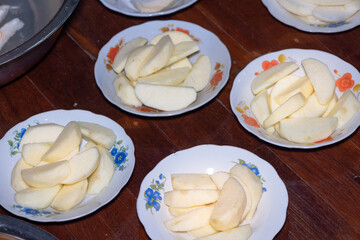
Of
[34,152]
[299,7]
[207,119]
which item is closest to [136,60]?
[207,119]

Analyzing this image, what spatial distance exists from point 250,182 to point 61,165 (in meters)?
0.34

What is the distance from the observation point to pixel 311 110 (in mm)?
1147

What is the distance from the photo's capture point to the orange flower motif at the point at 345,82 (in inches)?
47.4

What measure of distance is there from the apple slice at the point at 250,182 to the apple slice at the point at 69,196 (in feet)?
0.90

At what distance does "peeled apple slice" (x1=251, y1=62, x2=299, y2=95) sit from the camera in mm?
1193

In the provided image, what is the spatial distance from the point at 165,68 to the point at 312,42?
0.35 meters

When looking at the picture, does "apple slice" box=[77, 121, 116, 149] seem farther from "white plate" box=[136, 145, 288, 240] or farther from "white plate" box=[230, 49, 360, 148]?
"white plate" box=[230, 49, 360, 148]

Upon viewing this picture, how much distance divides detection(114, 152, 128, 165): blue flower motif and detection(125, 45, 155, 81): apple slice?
20 cm

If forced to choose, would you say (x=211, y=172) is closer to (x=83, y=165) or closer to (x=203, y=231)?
(x=203, y=231)

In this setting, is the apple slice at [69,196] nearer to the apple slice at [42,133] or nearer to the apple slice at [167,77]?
the apple slice at [42,133]

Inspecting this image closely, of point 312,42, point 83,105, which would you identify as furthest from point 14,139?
point 312,42

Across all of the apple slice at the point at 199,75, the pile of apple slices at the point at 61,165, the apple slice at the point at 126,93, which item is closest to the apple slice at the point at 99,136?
the pile of apple slices at the point at 61,165

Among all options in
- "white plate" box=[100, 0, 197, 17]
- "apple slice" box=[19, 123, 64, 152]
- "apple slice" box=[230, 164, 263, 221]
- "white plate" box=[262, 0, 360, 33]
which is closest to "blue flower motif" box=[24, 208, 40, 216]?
"apple slice" box=[19, 123, 64, 152]

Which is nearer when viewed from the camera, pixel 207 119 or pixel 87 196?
pixel 87 196
